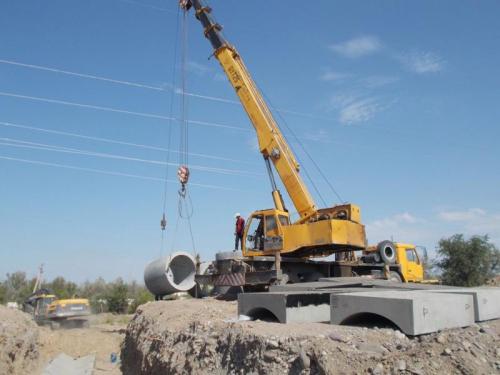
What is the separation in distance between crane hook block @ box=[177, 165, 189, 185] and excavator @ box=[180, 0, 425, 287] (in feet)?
8.56

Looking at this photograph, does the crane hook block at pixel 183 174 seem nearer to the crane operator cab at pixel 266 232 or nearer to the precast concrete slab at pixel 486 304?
the crane operator cab at pixel 266 232

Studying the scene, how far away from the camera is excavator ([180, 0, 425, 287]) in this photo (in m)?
14.0

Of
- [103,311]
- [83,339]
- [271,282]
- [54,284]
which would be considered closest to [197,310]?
[271,282]

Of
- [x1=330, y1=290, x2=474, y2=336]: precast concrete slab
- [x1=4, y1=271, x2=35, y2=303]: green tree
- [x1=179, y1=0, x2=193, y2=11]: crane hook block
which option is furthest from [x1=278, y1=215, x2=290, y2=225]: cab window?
[x1=4, y1=271, x2=35, y2=303]: green tree

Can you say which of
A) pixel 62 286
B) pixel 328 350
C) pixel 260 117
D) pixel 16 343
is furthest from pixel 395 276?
pixel 62 286

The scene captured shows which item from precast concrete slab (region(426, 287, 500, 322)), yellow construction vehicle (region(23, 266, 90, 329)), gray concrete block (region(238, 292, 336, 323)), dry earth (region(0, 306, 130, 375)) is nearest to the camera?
precast concrete slab (region(426, 287, 500, 322))

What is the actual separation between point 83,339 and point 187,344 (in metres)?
15.1

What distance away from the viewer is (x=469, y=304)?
6027 mm

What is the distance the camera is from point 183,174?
52.3 feet

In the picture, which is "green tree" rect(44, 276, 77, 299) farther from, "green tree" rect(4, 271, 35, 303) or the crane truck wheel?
the crane truck wheel

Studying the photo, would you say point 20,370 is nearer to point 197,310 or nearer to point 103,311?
point 197,310

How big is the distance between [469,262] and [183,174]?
69.7 feet

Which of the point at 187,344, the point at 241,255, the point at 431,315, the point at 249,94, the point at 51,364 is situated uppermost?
the point at 249,94

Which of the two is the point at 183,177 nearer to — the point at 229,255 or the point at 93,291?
the point at 229,255
